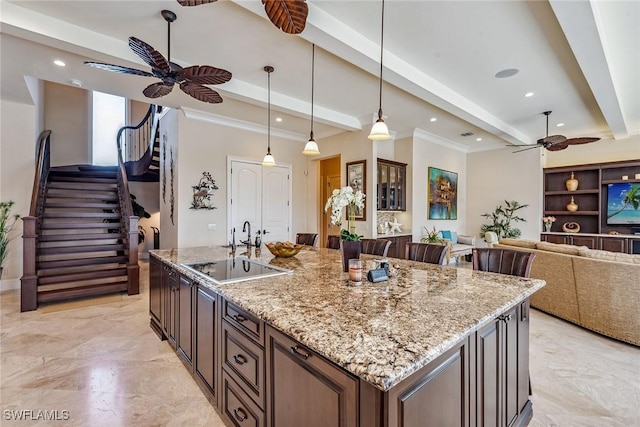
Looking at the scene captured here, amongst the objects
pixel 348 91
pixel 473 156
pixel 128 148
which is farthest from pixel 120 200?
pixel 473 156

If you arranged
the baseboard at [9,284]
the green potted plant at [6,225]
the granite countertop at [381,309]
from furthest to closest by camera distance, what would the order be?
the baseboard at [9,284] → the green potted plant at [6,225] → the granite countertop at [381,309]

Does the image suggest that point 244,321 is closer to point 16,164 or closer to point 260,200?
point 260,200

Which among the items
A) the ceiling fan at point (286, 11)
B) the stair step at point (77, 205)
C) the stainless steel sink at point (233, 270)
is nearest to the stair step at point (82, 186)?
the stair step at point (77, 205)

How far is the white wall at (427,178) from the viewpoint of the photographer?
641cm

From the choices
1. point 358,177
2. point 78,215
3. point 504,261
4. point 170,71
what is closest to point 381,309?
point 504,261

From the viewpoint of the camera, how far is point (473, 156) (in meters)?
7.91

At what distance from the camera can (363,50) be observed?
9.59 ft

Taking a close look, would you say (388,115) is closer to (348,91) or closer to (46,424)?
(348,91)

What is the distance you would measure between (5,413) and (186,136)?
13.4ft

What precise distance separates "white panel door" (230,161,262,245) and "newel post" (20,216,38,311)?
8.99ft

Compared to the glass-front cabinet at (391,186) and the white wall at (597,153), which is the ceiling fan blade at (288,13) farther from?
the white wall at (597,153)

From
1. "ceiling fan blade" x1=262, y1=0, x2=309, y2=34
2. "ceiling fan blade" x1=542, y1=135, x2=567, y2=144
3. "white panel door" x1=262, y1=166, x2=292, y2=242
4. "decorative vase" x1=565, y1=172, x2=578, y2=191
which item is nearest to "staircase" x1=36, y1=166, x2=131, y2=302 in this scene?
"white panel door" x1=262, y1=166, x2=292, y2=242

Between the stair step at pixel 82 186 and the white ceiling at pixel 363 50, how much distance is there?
165cm

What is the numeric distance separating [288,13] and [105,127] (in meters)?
8.23
